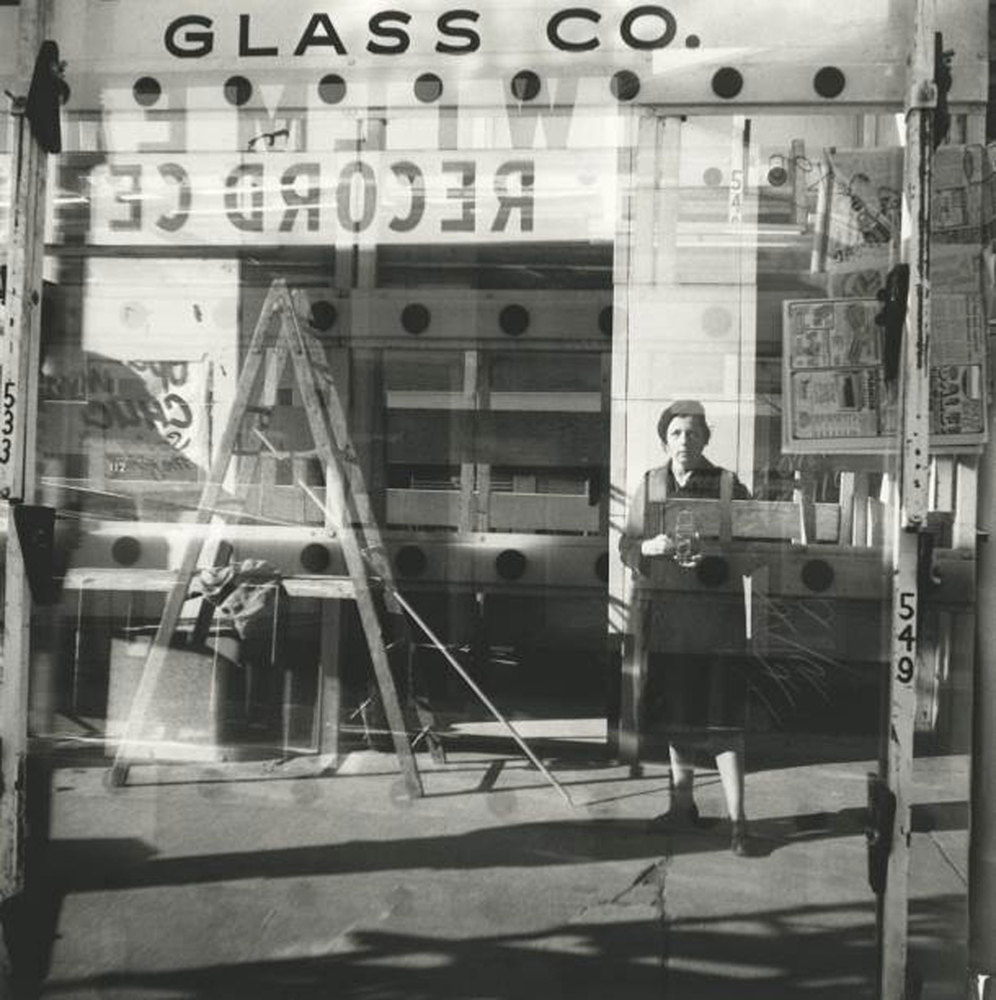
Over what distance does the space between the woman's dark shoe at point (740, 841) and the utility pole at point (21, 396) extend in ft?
6.29

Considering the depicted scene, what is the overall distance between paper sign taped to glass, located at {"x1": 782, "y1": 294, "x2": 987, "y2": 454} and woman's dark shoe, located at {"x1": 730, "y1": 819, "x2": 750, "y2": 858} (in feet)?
3.70

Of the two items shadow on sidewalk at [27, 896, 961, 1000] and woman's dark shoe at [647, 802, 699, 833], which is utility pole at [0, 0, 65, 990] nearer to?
shadow on sidewalk at [27, 896, 961, 1000]

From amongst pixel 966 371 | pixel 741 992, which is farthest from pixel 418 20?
pixel 741 992

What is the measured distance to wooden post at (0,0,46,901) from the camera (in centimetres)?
296

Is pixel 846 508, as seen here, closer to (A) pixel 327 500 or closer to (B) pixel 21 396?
(A) pixel 327 500

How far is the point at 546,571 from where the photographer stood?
11.6 ft

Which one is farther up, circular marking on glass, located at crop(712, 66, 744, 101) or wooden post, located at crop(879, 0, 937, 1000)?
circular marking on glass, located at crop(712, 66, 744, 101)

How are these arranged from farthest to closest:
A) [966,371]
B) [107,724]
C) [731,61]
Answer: [107,724] < [731,61] < [966,371]

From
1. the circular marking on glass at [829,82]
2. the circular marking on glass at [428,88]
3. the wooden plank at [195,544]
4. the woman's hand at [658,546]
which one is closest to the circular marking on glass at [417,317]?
the wooden plank at [195,544]

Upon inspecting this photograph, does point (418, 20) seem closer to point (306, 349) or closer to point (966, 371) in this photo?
point (306, 349)

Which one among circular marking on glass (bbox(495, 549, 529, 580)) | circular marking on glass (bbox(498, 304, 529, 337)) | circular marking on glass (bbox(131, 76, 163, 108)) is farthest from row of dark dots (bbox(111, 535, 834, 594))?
circular marking on glass (bbox(131, 76, 163, 108))

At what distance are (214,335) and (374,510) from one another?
701 millimetres

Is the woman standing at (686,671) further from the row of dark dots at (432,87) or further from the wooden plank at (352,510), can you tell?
the row of dark dots at (432,87)

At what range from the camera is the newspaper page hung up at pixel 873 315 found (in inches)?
116
